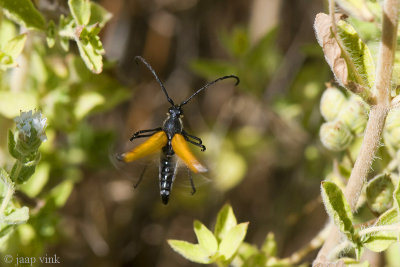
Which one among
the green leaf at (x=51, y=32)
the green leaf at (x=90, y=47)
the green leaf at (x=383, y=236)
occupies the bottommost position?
the green leaf at (x=383, y=236)

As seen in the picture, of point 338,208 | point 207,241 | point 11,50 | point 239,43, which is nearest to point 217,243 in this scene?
point 207,241

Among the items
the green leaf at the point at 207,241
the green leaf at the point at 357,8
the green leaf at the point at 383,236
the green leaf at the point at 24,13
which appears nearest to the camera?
the green leaf at the point at 357,8

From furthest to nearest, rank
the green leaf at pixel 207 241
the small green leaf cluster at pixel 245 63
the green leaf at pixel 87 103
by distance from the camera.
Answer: the small green leaf cluster at pixel 245 63 < the green leaf at pixel 87 103 < the green leaf at pixel 207 241

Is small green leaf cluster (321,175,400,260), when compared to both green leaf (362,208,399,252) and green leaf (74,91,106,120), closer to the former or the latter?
green leaf (362,208,399,252)

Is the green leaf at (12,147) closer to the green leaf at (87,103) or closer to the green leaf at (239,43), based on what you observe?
the green leaf at (87,103)

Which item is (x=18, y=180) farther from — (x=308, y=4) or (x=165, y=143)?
(x=308, y=4)

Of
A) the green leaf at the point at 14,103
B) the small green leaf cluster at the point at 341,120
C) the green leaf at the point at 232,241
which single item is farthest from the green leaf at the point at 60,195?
the small green leaf cluster at the point at 341,120

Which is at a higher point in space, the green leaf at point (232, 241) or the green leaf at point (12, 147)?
the green leaf at point (12, 147)

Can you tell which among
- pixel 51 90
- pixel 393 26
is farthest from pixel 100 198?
pixel 393 26
